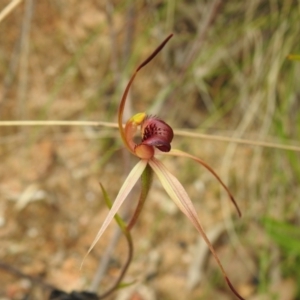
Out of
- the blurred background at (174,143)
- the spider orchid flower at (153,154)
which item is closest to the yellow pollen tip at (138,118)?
the spider orchid flower at (153,154)

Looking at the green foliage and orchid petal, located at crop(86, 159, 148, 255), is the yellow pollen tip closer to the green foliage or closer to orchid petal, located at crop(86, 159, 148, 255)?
orchid petal, located at crop(86, 159, 148, 255)

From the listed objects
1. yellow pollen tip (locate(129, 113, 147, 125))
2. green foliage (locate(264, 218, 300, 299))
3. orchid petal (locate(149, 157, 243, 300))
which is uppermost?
yellow pollen tip (locate(129, 113, 147, 125))

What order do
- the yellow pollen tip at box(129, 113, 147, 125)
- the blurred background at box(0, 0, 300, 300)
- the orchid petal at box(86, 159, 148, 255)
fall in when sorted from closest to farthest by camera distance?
1. the orchid petal at box(86, 159, 148, 255)
2. the yellow pollen tip at box(129, 113, 147, 125)
3. the blurred background at box(0, 0, 300, 300)

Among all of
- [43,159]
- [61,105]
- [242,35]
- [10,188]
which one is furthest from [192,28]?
[10,188]

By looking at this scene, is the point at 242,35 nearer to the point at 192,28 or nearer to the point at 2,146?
the point at 192,28

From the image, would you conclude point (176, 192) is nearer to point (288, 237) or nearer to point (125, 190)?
point (125, 190)

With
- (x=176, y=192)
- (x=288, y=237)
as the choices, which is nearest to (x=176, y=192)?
(x=176, y=192)

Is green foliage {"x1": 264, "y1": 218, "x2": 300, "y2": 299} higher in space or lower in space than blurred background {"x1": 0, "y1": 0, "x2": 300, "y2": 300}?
lower

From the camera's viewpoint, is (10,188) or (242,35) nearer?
(10,188)

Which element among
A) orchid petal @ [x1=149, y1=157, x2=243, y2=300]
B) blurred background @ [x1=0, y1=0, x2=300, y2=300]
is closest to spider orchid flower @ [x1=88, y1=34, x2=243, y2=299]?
orchid petal @ [x1=149, y1=157, x2=243, y2=300]
